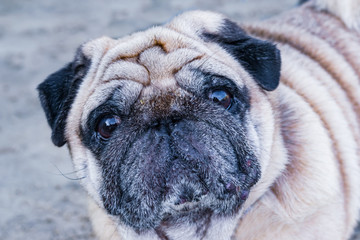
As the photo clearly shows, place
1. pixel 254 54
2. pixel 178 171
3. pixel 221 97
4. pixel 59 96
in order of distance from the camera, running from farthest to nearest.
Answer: pixel 59 96
pixel 254 54
pixel 221 97
pixel 178 171

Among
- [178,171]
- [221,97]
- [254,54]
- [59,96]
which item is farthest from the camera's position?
[59,96]

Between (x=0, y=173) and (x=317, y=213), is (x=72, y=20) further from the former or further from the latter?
(x=317, y=213)

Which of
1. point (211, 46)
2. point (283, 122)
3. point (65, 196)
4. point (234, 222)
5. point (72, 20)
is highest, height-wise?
point (211, 46)

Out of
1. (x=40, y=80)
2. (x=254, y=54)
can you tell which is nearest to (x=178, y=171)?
(x=254, y=54)

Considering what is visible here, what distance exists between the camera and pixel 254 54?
2039 millimetres

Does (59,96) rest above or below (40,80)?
above

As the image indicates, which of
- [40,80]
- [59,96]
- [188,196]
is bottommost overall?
[40,80]

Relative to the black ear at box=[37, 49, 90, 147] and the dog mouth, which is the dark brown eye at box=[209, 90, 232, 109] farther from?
the black ear at box=[37, 49, 90, 147]

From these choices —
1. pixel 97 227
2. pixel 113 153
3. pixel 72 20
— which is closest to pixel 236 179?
pixel 113 153

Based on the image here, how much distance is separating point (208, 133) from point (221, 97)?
225mm

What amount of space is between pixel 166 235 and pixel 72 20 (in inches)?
173

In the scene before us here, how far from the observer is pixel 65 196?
3.05m

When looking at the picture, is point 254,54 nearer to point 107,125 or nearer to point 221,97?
point 221,97

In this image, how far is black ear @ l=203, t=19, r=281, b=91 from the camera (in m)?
1.99
